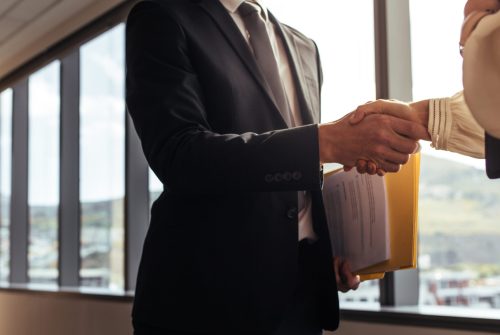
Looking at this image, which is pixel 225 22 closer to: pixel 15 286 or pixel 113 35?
pixel 113 35

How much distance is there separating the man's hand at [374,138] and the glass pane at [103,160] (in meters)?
3.69

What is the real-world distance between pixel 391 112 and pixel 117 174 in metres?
4.03

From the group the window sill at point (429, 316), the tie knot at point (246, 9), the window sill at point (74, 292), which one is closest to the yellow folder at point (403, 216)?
the tie knot at point (246, 9)

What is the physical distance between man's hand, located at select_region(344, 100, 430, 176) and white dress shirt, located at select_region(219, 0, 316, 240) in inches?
8.7

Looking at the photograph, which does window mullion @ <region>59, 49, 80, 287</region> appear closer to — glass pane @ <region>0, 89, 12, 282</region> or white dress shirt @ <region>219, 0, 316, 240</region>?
glass pane @ <region>0, 89, 12, 282</region>

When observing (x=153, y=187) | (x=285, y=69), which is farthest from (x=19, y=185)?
(x=285, y=69)

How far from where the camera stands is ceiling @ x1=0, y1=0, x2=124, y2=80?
4.83 meters

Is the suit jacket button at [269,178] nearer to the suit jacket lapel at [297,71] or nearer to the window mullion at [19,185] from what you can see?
the suit jacket lapel at [297,71]

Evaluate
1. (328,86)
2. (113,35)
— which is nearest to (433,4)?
(328,86)

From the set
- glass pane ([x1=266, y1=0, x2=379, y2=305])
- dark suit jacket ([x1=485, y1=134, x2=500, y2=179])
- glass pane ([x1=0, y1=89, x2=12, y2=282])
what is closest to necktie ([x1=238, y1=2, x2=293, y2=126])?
dark suit jacket ([x1=485, y1=134, x2=500, y2=179])

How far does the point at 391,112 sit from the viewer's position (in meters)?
1.27

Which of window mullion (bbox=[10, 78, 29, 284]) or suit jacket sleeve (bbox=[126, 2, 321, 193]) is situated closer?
suit jacket sleeve (bbox=[126, 2, 321, 193])

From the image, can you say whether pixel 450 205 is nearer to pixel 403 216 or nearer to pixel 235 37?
pixel 403 216

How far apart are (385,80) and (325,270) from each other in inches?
58.0
